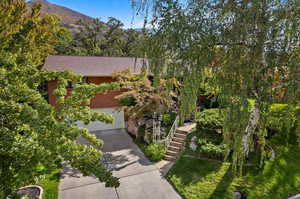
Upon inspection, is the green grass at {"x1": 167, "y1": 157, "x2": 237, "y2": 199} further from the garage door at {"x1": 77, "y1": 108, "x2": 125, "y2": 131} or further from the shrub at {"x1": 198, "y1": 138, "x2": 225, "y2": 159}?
the garage door at {"x1": 77, "y1": 108, "x2": 125, "y2": 131}

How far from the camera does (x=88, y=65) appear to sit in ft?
44.0

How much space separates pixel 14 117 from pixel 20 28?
6132 mm

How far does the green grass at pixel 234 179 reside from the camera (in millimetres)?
6191

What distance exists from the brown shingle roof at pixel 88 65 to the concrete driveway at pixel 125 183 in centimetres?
599

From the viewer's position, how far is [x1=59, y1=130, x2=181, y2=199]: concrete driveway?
6.31 m

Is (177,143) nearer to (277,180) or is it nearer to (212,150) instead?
(212,150)

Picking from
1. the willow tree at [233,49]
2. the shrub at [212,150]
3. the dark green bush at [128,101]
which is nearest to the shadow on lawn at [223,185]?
the shrub at [212,150]

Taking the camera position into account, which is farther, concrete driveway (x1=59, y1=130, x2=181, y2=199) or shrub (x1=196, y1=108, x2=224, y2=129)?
shrub (x1=196, y1=108, x2=224, y2=129)

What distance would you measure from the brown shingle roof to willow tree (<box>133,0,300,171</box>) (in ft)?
27.5

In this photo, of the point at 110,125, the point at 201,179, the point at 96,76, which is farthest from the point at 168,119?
the point at 96,76

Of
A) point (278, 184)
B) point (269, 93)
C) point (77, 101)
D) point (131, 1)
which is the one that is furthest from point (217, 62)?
point (278, 184)

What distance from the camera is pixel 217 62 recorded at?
132 inches

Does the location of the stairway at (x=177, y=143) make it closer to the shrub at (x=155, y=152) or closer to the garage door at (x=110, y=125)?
the shrub at (x=155, y=152)

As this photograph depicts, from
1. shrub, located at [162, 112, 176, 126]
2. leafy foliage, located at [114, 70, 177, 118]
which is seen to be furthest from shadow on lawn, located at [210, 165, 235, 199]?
shrub, located at [162, 112, 176, 126]
